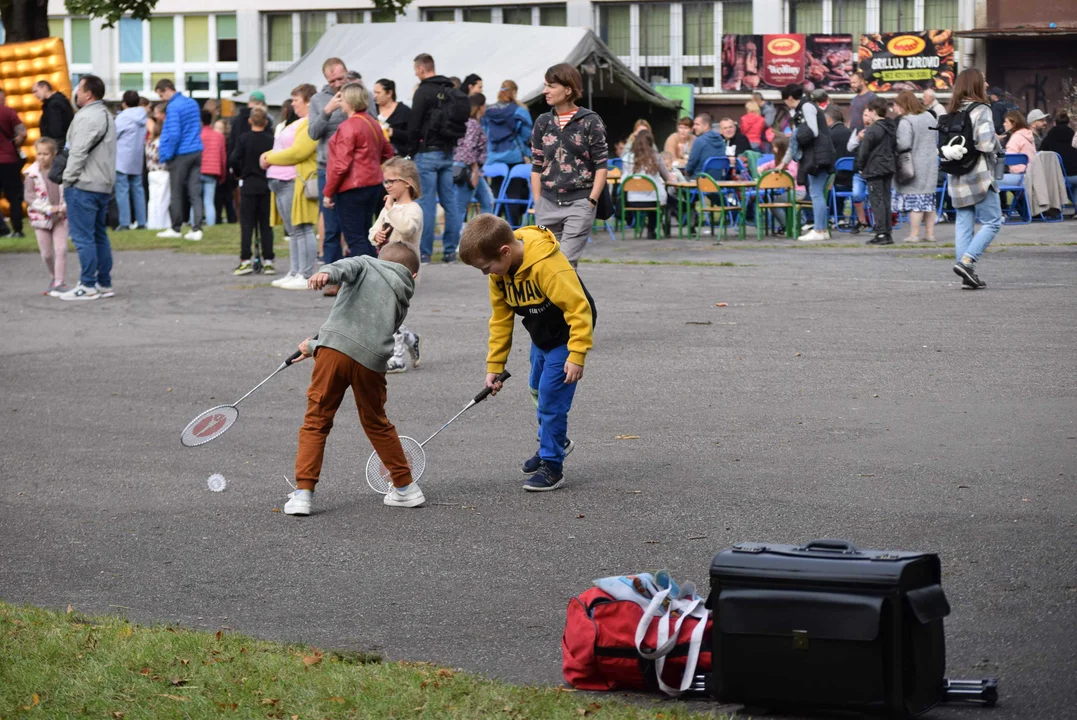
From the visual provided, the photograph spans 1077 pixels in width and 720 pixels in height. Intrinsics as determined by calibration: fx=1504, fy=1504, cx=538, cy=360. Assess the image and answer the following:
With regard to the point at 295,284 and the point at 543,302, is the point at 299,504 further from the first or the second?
the point at 295,284

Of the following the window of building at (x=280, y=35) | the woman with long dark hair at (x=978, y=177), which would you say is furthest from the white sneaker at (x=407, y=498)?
the window of building at (x=280, y=35)

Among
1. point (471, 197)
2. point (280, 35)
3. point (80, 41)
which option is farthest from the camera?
point (80, 41)

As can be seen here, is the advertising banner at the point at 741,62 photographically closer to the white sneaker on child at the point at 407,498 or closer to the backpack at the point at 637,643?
the white sneaker on child at the point at 407,498

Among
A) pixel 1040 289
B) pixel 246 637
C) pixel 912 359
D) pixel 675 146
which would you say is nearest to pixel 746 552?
pixel 246 637

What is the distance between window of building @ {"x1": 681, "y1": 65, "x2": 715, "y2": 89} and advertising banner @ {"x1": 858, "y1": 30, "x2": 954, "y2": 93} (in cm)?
438

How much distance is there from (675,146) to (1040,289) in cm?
1032

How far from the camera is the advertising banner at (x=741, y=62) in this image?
40.4m

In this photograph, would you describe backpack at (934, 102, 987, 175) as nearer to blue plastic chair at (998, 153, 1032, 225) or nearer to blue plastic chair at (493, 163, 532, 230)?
blue plastic chair at (493, 163, 532, 230)

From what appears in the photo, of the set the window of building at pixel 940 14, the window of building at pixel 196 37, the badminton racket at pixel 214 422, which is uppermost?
the window of building at pixel 196 37

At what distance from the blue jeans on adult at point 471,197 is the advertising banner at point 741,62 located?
2132 centimetres

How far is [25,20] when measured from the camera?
2781cm

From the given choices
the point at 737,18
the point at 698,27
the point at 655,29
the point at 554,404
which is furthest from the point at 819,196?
the point at 655,29

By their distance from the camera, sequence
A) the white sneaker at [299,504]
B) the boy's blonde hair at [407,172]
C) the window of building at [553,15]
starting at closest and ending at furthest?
1. the white sneaker at [299,504]
2. the boy's blonde hair at [407,172]
3. the window of building at [553,15]

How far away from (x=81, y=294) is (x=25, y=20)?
14.3 meters
